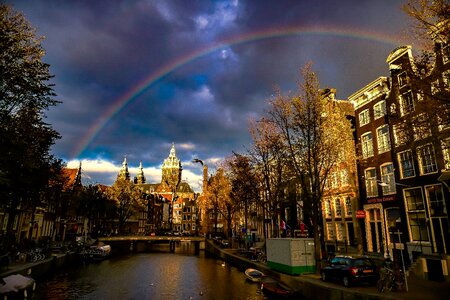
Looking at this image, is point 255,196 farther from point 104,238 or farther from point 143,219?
point 143,219

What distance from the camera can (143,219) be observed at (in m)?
140

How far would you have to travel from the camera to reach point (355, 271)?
20953 mm

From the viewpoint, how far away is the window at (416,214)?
29.2 meters

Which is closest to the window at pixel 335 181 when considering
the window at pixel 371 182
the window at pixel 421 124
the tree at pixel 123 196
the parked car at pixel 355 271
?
the window at pixel 371 182

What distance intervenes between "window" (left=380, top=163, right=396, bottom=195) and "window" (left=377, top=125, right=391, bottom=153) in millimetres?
1902

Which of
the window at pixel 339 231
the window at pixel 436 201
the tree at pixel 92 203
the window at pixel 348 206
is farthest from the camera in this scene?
the tree at pixel 92 203

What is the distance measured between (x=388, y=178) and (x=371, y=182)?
102 inches

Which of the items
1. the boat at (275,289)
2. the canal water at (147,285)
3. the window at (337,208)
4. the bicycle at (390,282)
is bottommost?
the canal water at (147,285)

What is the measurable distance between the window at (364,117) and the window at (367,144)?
5.04ft

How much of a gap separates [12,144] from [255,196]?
3181 centimetres

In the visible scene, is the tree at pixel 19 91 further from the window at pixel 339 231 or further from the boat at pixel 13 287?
the window at pixel 339 231

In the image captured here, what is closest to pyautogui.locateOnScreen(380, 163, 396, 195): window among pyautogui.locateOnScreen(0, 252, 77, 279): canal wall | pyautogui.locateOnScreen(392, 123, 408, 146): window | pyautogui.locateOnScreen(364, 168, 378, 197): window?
pyautogui.locateOnScreen(364, 168, 378, 197): window

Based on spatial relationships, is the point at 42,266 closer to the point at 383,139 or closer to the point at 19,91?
the point at 19,91

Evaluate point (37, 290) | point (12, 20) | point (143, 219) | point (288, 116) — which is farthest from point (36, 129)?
point (143, 219)
